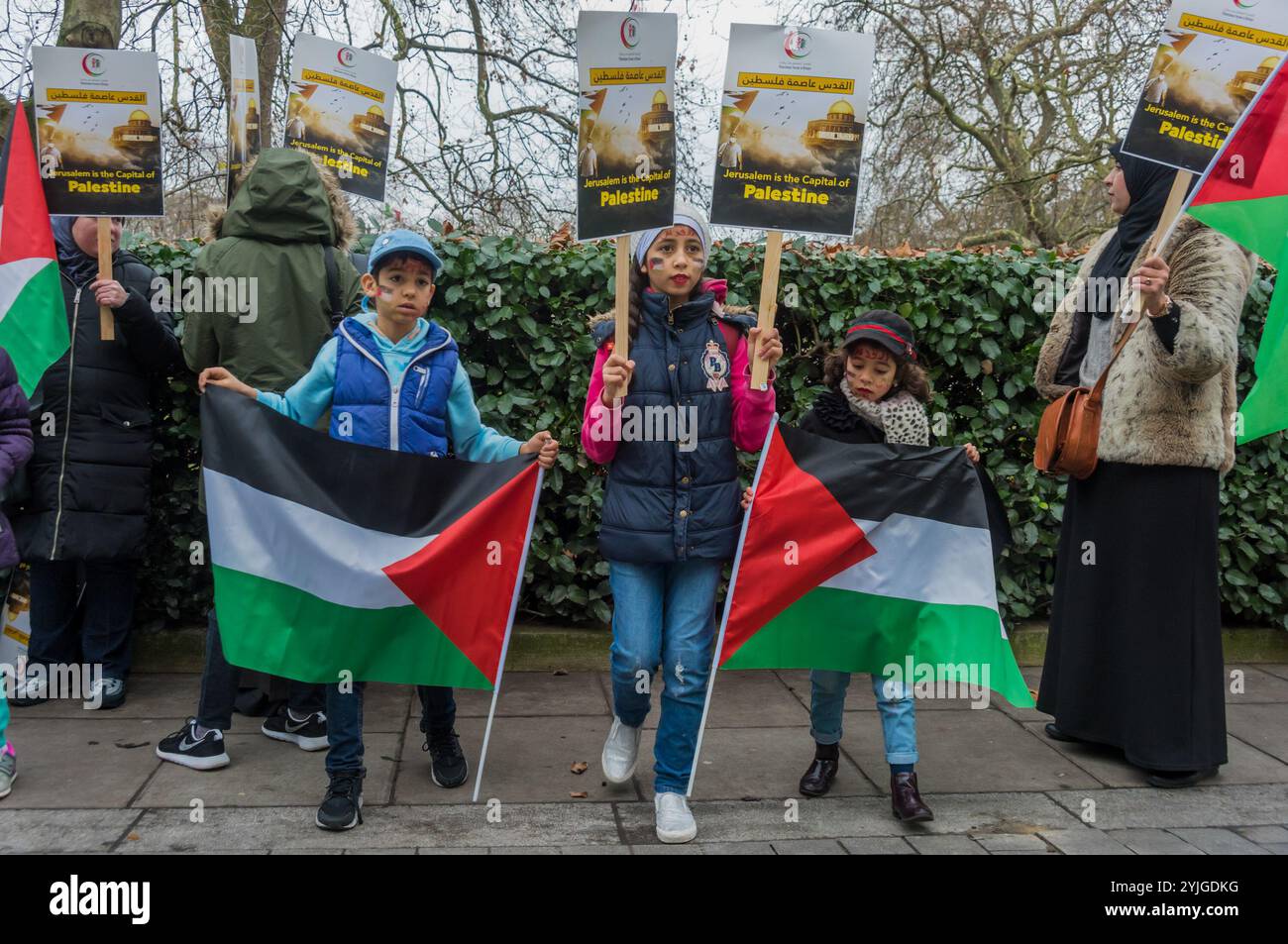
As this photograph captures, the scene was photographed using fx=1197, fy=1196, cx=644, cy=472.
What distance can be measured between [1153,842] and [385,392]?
3.03 meters

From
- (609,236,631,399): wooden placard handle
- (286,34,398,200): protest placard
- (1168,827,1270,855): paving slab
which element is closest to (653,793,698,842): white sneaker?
(609,236,631,399): wooden placard handle

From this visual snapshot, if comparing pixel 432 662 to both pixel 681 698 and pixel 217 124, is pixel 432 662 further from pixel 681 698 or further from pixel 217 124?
pixel 217 124

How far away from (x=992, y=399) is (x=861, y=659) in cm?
250

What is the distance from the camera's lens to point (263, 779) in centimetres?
446

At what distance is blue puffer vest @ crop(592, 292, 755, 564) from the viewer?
4.00 meters

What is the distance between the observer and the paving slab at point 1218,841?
3.96 m

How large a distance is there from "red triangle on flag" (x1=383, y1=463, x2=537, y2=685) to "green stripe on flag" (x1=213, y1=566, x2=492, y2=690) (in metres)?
0.05

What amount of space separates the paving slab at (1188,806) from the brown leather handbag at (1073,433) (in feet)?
4.07

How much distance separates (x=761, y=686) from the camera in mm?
5957

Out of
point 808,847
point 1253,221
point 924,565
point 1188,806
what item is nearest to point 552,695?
point 808,847

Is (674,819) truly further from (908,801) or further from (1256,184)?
(1256,184)

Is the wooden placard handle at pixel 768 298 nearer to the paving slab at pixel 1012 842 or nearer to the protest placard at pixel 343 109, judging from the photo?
the paving slab at pixel 1012 842

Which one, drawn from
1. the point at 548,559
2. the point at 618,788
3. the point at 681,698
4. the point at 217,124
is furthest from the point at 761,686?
the point at 217,124

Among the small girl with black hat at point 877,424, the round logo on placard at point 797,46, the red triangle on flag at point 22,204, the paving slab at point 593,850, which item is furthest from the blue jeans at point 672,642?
the red triangle on flag at point 22,204
